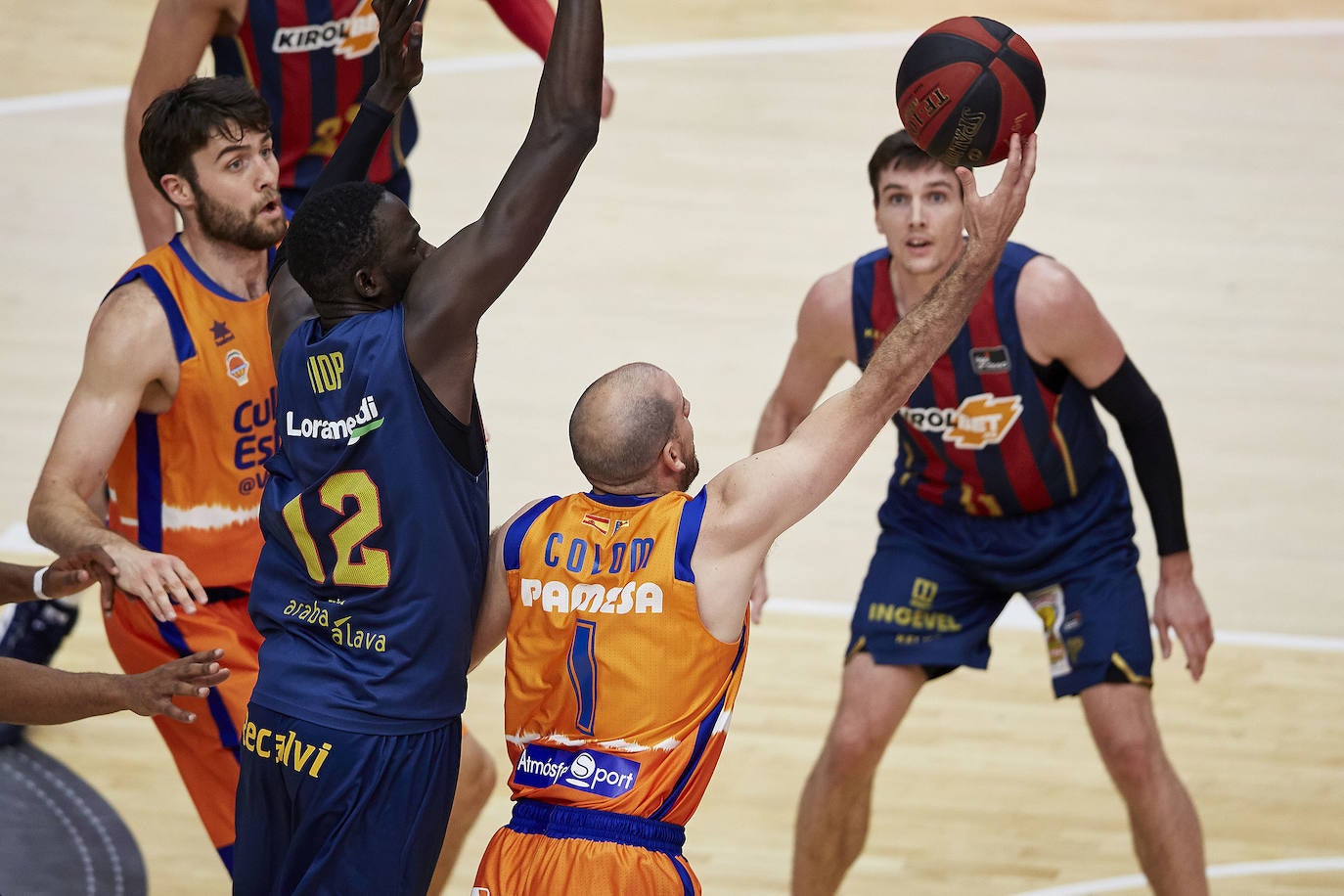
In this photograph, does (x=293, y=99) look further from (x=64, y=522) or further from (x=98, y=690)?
(x=98, y=690)

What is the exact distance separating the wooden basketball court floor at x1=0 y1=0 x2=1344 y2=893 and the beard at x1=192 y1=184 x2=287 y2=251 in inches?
78.8

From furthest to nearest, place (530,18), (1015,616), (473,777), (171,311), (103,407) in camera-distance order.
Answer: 1. (1015,616)
2. (530,18)
3. (473,777)
4. (171,311)
5. (103,407)

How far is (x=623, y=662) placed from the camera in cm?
357

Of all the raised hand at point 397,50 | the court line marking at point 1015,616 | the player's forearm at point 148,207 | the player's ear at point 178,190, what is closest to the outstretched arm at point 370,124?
the raised hand at point 397,50

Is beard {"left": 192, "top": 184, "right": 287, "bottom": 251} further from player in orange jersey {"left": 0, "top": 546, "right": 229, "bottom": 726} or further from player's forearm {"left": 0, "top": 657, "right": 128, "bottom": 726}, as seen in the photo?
player's forearm {"left": 0, "top": 657, "right": 128, "bottom": 726}

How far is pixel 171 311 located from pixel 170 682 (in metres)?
1.11

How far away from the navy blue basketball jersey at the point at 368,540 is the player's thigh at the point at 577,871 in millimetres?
309

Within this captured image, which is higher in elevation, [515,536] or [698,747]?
[515,536]

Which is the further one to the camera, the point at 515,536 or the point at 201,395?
the point at 201,395

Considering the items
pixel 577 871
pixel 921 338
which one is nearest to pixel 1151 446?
pixel 921 338

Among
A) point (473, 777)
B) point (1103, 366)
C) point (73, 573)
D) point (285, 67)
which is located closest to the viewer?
point (73, 573)

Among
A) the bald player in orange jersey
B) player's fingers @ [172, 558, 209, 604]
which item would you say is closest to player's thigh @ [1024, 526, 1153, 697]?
the bald player in orange jersey

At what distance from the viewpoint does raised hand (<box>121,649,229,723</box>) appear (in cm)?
359

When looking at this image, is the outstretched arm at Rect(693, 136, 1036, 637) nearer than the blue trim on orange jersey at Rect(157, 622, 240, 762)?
Yes
